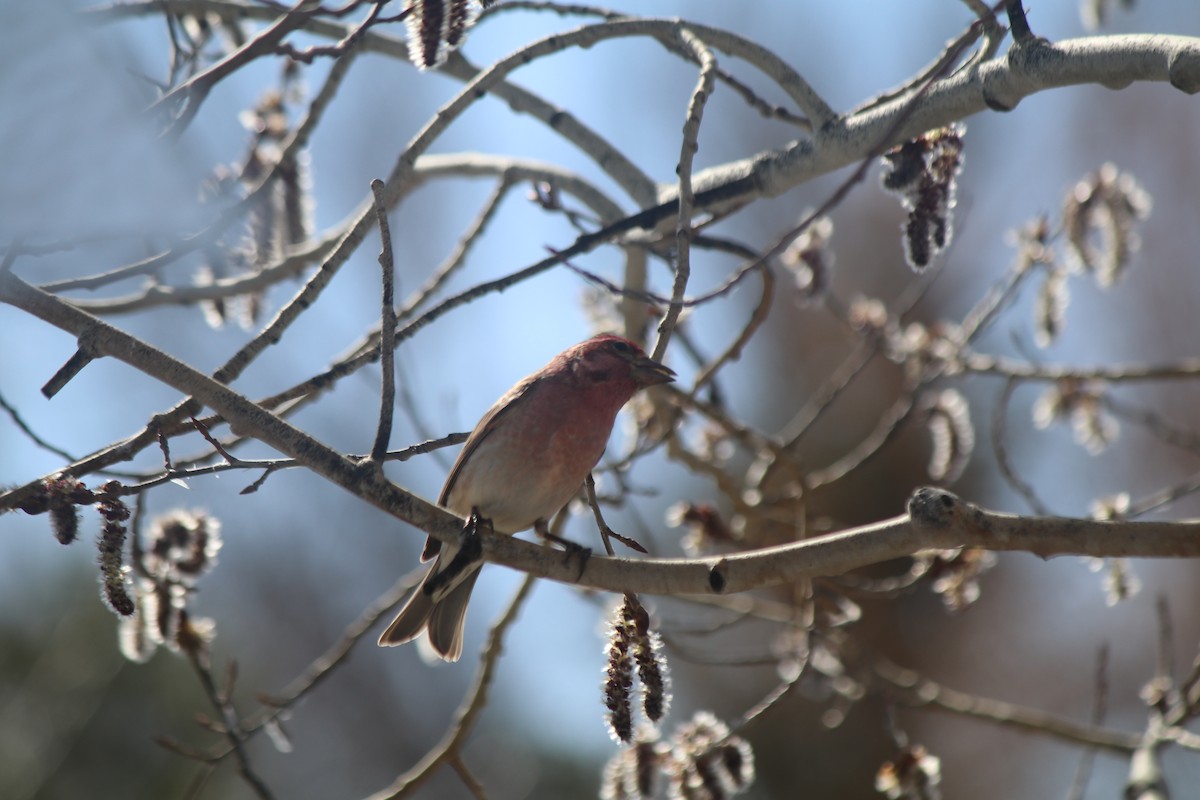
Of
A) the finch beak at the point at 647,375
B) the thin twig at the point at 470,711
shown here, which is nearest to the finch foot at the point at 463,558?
the thin twig at the point at 470,711

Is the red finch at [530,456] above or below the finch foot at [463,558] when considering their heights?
above

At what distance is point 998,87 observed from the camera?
119 inches

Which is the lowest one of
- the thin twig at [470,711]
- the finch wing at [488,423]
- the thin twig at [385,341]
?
the thin twig at [470,711]

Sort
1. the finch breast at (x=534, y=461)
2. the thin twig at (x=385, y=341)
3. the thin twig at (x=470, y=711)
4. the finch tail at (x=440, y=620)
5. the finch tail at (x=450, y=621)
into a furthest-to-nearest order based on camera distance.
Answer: the finch tail at (x=450, y=621) → the finch tail at (x=440, y=620) → the finch breast at (x=534, y=461) → the thin twig at (x=470, y=711) → the thin twig at (x=385, y=341)

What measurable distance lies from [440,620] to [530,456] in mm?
756

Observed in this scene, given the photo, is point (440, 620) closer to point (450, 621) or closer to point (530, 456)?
point (450, 621)

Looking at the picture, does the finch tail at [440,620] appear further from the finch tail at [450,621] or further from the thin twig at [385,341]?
the thin twig at [385,341]

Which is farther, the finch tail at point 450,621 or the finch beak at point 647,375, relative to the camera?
the finch tail at point 450,621

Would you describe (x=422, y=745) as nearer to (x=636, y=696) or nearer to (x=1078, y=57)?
(x=636, y=696)

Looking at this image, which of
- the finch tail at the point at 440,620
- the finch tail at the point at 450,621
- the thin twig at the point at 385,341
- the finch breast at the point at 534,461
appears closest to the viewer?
the thin twig at the point at 385,341

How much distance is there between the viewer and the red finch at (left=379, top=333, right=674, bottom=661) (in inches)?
156

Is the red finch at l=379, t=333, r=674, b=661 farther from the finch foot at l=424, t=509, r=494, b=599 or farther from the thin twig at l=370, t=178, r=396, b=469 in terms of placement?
the thin twig at l=370, t=178, r=396, b=469

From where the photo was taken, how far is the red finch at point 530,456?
396cm

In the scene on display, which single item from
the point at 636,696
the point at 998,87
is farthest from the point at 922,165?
the point at 636,696
